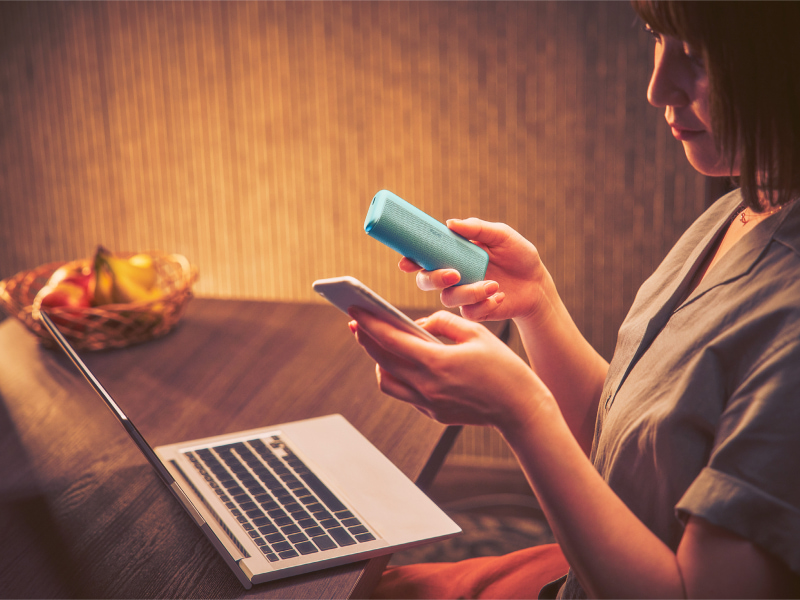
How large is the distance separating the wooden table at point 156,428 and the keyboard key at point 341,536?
0.02 m

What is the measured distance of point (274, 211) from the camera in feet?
5.59

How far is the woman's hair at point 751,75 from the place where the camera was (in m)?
0.47

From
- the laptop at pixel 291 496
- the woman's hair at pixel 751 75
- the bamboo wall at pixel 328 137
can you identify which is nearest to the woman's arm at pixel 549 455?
the laptop at pixel 291 496

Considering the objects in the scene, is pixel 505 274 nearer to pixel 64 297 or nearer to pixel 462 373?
pixel 462 373

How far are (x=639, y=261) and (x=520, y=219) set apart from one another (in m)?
0.29

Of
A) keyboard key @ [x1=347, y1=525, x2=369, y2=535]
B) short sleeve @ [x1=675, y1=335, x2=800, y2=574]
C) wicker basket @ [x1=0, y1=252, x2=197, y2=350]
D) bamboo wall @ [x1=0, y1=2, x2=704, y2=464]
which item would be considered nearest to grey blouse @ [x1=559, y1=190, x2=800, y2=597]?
short sleeve @ [x1=675, y1=335, x2=800, y2=574]

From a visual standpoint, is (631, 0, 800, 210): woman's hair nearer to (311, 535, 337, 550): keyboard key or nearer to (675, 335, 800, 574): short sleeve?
(675, 335, 800, 574): short sleeve

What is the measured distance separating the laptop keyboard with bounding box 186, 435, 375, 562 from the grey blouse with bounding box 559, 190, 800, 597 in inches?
9.4

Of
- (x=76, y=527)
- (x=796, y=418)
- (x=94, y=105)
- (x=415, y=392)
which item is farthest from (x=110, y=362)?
(x=94, y=105)

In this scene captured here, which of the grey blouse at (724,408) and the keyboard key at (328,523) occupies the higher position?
the grey blouse at (724,408)

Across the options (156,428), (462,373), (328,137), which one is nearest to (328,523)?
(462,373)

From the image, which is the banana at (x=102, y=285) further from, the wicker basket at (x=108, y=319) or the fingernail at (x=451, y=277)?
the fingernail at (x=451, y=277)

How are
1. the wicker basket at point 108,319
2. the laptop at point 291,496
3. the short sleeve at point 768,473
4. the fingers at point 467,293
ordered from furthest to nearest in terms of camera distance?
the wicker basket at point 108,319
the fingers at point 467,293
the laptop at point 291,496
the short sleeve at point 768,473

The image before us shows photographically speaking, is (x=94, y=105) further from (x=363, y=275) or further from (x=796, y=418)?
(x=796, y=418)
